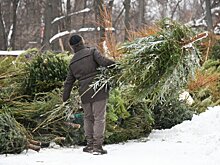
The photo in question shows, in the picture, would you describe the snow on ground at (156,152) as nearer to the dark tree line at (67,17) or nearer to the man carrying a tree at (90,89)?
the man carrying a tree at (90,89)

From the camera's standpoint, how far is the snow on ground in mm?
6863

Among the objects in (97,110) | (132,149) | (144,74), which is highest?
(144,74)

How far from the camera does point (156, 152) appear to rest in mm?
7777

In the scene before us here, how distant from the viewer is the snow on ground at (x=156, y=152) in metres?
6.86

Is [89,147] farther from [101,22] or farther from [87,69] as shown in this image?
[101,22]

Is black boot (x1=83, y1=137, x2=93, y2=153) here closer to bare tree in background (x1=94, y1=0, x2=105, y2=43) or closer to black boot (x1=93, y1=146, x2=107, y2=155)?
black boot (x1=93, y1=146, x2=107, y2=155)

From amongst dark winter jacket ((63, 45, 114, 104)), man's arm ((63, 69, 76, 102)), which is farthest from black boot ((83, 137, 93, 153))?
man's arm ((63, 69, 76, 102))

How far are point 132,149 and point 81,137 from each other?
1.04 metres

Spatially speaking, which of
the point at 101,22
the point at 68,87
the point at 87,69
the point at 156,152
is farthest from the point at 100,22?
the point at 156,152

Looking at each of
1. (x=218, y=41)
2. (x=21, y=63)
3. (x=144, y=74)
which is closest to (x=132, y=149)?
(x=144, y=74)

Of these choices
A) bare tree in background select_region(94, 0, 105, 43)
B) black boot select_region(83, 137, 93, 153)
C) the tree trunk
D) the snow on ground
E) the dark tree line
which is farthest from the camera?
the dark tree line

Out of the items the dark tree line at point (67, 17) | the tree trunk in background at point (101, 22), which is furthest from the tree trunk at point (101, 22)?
the dark tree line at point (67, 17)

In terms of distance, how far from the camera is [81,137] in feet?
28.5

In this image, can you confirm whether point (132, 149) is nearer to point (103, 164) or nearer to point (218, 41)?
point (103, 164)
